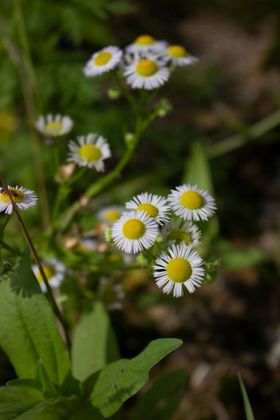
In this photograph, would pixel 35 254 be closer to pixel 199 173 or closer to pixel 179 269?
pixel 179 269

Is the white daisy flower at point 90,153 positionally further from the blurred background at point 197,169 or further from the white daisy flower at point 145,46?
the blurred background at point 197,169

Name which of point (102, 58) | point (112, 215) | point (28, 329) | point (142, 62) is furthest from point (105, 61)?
point (28, 329)

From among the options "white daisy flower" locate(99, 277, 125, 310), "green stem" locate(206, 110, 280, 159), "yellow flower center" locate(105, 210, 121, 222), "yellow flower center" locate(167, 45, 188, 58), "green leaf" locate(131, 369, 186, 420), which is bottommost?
"green leaf" locate(131, 369, 186, 420)

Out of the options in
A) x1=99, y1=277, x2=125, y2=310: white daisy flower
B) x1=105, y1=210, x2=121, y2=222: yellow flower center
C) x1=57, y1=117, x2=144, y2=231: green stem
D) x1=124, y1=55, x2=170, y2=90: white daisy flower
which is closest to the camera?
x1=124, y1=55, x2=170, y2=90: white daisy flower

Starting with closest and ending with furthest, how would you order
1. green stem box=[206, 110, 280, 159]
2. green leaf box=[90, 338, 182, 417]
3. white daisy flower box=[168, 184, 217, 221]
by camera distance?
green leaf box=[90, 338, 182, 417] < white daisy flower box=[168, 184, 217, 221] < green stem box=[206, 110, 280, 159]

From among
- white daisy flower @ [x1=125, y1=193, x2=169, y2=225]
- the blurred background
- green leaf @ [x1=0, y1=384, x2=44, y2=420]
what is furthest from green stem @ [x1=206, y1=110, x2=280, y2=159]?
green leaf @ [x1=0, y1=384, x2=44, y2=420]

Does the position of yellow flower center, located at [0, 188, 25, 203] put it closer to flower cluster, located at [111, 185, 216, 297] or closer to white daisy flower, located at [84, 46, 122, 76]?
flower cluster, located at [111, 185, 216, 297]
